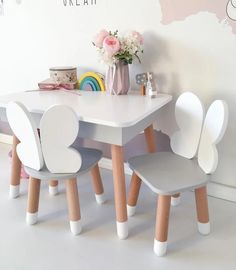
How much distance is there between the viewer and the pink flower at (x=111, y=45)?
161cm

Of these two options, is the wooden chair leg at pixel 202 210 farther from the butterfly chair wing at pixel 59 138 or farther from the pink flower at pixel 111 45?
the pink flower at pixel 111 45

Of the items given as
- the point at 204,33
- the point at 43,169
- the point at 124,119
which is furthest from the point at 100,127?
the point at 204,33

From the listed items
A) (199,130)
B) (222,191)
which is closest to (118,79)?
(199,130)

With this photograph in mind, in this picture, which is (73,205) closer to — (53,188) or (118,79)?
(53,188)

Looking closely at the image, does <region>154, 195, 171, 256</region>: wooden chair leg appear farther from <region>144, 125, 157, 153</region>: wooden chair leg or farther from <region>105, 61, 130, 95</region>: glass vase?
<region>105, 61, 130, 95</region>: glass vase

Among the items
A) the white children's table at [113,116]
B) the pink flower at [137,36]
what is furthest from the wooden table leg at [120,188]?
the pink flower at [137,36]

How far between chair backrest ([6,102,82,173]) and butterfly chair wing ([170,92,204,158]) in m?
0.54

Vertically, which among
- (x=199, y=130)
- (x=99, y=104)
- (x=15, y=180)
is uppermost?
(x=99, y=104)

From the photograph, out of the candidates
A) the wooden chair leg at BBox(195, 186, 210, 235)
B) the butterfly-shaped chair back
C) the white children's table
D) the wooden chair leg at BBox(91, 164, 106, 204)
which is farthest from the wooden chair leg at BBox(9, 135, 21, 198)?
the wooden chair leg at BBox(195, 186, 210, 235)

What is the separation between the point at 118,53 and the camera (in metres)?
1.66

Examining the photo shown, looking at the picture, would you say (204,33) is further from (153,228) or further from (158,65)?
(153,228)

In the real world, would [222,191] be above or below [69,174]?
below

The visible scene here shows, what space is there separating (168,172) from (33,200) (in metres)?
0.68

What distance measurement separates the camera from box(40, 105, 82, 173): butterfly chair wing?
1.29 meters
